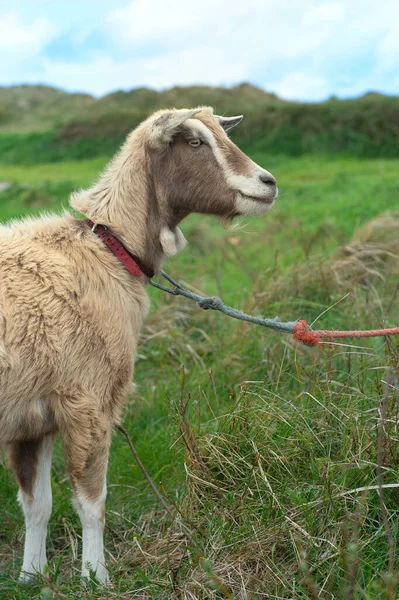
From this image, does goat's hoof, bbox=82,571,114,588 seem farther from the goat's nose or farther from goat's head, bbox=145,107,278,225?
the goat's nose

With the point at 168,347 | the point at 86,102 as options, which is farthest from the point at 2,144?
the point at 168,347

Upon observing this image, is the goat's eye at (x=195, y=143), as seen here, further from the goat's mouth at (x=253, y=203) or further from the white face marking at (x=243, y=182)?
the goat's mouth at (x=253, y=203)

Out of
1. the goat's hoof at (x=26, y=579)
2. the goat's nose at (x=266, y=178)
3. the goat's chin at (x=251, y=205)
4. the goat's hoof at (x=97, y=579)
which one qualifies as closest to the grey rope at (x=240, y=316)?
the goat's chin at (x=251, y=205)

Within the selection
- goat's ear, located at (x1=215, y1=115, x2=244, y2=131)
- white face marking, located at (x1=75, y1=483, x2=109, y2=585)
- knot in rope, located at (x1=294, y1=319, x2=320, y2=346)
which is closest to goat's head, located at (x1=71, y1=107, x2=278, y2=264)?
goat's ear, located at (x1=215, y1=115, x2=244, y2=131)

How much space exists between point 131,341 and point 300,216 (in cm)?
783

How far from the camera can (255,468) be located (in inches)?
130

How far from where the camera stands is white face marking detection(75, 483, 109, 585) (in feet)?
11.2

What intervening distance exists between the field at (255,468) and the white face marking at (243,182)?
0.98 feet

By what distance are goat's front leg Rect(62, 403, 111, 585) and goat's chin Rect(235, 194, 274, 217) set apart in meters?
1.34

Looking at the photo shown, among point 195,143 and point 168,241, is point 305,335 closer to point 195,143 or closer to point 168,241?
point 168,241

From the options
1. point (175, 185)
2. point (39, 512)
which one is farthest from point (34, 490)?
point (175, 185)

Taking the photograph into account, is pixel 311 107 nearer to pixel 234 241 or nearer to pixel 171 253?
pixel 234 241

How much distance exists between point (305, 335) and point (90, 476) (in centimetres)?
131

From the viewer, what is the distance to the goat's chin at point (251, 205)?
3717 mm
